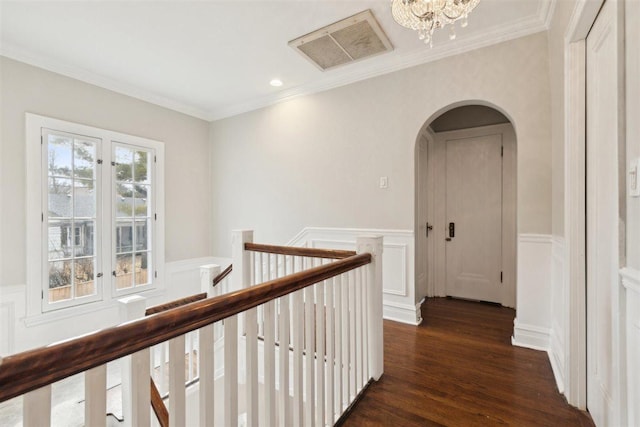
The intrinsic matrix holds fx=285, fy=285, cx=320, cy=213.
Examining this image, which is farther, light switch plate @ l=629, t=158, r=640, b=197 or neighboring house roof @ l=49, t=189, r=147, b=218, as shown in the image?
neighboring house roof @ l=49, t=189, r=147, b=218

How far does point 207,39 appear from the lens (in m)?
2.65

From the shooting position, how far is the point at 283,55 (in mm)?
2926

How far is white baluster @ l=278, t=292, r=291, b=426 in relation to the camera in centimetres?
118

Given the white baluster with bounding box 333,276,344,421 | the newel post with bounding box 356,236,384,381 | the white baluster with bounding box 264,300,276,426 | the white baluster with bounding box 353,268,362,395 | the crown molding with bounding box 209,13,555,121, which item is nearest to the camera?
the white baluster with bounding box 264,300,276,426

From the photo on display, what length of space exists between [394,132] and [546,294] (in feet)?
6.53

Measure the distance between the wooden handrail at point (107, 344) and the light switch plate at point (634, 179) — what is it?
134 cm

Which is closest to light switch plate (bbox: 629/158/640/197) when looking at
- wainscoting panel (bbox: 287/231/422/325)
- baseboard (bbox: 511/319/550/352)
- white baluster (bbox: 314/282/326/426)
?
white baluster (bbox: 314/282/326/426)

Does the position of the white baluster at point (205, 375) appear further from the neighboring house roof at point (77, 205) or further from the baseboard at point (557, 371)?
the neighboring house roof at point (77, 205)

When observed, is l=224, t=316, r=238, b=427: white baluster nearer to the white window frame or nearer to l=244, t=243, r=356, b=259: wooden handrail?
l=244, t=243, r=356, b=259: wooden handrail

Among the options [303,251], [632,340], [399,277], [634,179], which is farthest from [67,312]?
[634,179]

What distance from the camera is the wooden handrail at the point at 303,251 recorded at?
6.73 feet

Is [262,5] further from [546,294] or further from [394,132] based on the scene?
[546,294]

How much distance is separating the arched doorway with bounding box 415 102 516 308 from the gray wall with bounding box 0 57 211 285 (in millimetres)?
3337

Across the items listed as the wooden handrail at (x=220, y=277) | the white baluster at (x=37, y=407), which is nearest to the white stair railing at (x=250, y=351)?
the white baluster at (x=37, y=407)
